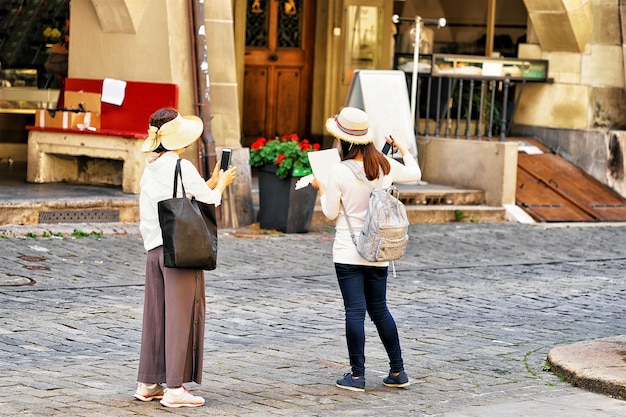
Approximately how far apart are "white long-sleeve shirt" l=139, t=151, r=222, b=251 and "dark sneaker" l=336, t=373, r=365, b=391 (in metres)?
1.28

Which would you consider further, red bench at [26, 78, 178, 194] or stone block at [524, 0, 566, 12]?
stone block at [524, 0, 566, 12]

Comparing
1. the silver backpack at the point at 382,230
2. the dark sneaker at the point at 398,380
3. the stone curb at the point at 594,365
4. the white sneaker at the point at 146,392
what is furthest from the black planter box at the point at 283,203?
the white sneaker at the point at 146,392

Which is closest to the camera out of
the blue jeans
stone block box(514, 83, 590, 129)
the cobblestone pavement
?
the cobblestone pavement

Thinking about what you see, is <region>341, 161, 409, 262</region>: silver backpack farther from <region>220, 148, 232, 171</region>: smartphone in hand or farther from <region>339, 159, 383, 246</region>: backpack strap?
<region>220, 148, 232, 171</region>: smartphone in hand

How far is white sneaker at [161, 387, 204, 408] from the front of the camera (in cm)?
671

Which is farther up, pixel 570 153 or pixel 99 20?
pixel 99 20

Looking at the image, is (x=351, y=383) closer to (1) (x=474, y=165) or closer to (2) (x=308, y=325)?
(2) (x=308, y=325)

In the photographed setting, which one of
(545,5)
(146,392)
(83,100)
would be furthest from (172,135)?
(545,5)

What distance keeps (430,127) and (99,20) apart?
566 centimetres

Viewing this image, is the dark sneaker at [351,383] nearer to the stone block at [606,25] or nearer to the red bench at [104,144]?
the red bench at [104,144]

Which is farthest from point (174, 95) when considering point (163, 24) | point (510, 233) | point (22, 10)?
point (22, 10)

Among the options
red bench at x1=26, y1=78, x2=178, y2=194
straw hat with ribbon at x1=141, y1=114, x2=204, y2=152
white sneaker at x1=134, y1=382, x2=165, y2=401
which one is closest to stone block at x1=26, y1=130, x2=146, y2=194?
red bench at x1=26, y1=78, x2=178, y2=194

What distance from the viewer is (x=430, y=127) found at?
728 inches

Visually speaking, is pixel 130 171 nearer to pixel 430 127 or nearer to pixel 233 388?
pixel 430 127
